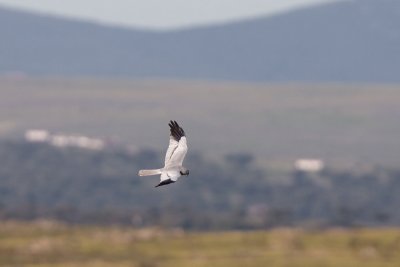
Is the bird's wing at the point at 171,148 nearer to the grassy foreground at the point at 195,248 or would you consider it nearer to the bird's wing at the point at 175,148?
the bird's wing at the point at 175,148

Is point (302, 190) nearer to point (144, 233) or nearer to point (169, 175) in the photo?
point (144, 233)

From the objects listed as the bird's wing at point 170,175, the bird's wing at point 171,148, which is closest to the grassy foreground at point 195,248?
the bird's wing at point 171,148

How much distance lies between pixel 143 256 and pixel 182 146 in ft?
197

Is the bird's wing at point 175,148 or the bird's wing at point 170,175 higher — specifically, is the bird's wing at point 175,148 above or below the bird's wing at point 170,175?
above

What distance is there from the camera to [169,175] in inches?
335

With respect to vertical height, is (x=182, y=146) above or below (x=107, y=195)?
below

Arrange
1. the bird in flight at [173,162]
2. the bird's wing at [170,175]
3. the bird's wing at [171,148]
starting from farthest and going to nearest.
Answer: the bird's wing at [171,148], the bird in flight at [173,162], the bird's wing at [170,175]

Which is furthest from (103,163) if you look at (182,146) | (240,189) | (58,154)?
(182,146)

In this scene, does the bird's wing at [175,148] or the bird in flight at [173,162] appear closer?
the bird in flight at [173,162]

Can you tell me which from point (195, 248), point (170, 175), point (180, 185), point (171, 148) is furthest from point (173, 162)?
point (180, 185)

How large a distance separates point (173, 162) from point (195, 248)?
6187cm

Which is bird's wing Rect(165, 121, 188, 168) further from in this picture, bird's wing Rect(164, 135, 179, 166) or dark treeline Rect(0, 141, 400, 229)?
dark treeline Rect(0, 141, 400, 229)

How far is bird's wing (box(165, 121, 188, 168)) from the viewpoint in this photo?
29.4 ft

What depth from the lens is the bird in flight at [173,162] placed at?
854cm
